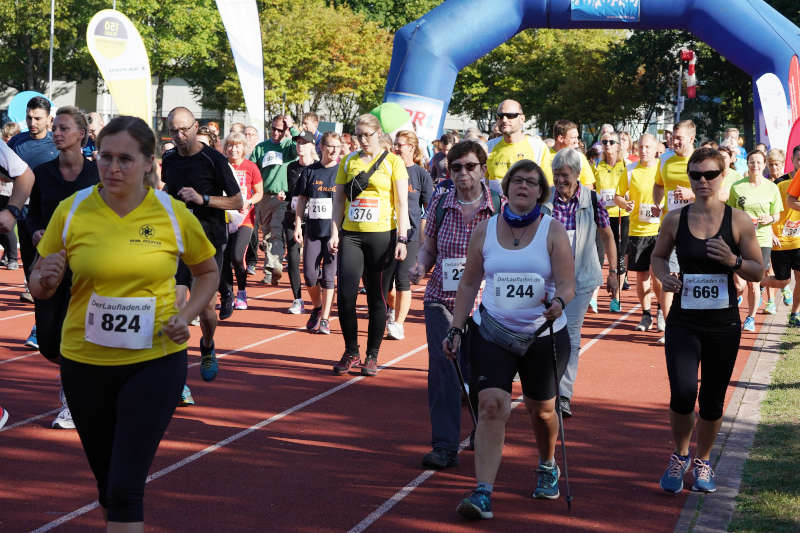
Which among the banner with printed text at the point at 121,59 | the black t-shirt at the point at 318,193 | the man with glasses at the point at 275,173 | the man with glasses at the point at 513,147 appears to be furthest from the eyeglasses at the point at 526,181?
the banner with printed text at the point at 121,59

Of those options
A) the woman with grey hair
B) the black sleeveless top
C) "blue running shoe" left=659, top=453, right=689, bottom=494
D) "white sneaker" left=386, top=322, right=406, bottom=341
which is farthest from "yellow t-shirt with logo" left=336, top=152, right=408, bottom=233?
"blue running shoe" left=659, top=453, right=689, bottom=494

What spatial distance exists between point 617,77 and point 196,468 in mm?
48635

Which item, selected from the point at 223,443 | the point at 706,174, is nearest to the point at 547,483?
the point at 706,174

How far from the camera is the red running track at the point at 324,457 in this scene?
541 cm

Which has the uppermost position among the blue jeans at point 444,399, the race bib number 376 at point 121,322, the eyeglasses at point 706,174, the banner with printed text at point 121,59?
the banner with printed text at point 121,59

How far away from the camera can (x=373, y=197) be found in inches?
355

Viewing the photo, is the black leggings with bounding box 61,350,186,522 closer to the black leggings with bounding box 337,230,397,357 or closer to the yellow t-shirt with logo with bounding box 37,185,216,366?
the yellow t-shirt with logo with bounding box 37,185,216,366

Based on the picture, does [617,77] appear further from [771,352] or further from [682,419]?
[682,419]

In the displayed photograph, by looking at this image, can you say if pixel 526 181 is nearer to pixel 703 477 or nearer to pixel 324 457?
pixel 703 477

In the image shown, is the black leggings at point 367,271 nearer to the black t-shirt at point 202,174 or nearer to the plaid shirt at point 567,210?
the black t-shirt at point 202,174

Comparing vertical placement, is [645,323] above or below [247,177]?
below

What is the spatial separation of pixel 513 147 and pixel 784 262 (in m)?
4.32

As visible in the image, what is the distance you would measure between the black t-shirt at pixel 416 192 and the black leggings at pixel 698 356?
5.21m

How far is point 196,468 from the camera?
6.22m
